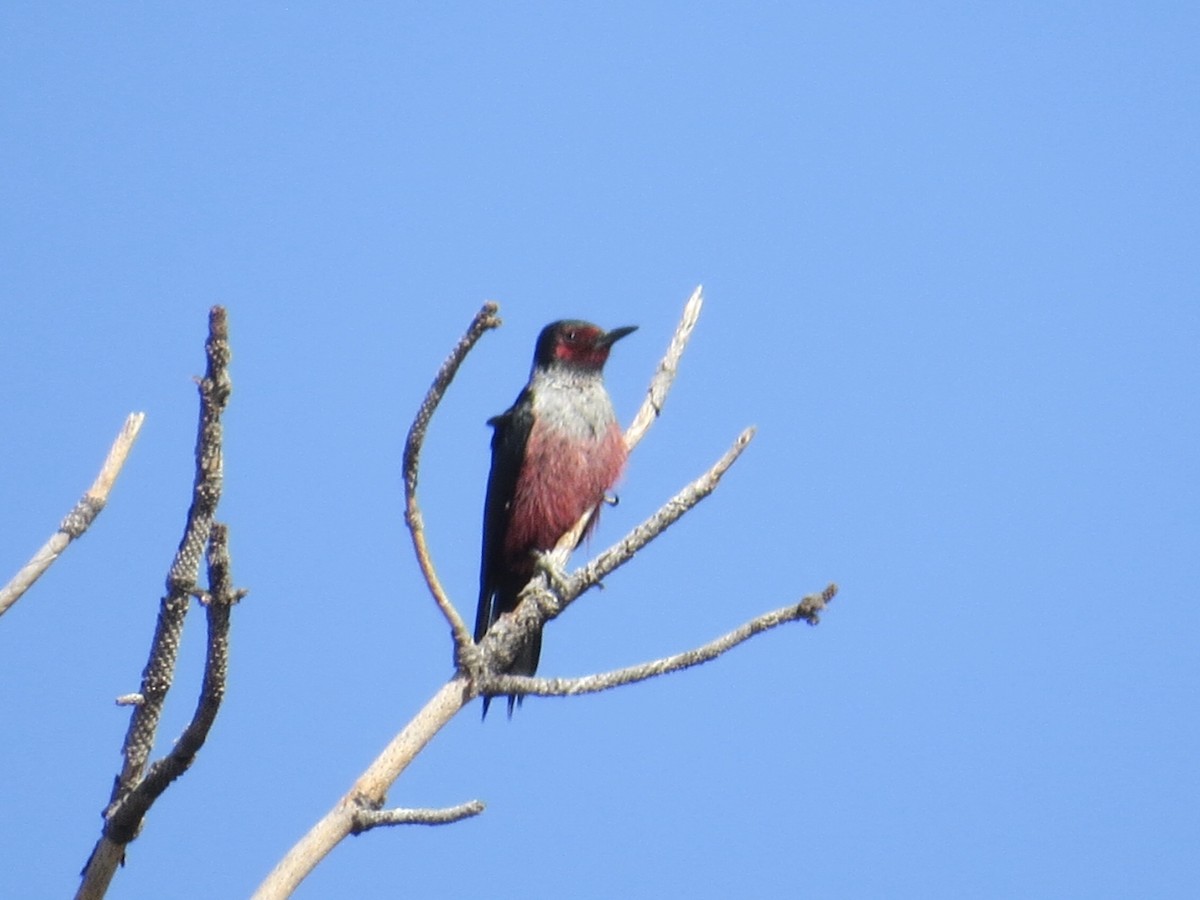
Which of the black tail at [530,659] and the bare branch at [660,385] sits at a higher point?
the bare branch at [660,385]

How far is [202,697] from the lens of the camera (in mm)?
3084

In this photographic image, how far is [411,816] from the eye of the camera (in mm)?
3619

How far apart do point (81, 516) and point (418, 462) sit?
862 millimetres

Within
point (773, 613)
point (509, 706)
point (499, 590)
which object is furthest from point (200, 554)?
point (499, 590)

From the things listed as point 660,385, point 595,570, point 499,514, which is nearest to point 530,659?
point 499,514

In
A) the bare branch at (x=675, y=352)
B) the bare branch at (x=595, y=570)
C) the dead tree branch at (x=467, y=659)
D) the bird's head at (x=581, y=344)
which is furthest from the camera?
the bird's head at (x=581, y=344)

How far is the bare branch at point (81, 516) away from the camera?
322 centimetres

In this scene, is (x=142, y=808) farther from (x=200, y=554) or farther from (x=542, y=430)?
(x=542, y=430)

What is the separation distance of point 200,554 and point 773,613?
4.91 ft

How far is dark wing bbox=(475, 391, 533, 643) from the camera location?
7672 millimetres

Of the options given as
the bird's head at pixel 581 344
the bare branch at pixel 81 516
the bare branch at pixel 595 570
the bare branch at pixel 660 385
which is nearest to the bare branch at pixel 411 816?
the bare branch at pixel 595 570

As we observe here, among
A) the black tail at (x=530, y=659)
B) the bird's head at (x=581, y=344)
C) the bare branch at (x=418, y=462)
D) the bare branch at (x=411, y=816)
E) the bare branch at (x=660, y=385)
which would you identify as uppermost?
the bird's head at (x=581, y=344)

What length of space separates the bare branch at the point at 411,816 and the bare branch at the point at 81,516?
3.14ft

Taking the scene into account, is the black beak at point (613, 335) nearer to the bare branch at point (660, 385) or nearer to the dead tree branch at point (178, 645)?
the bare branch at point (660, 385)
